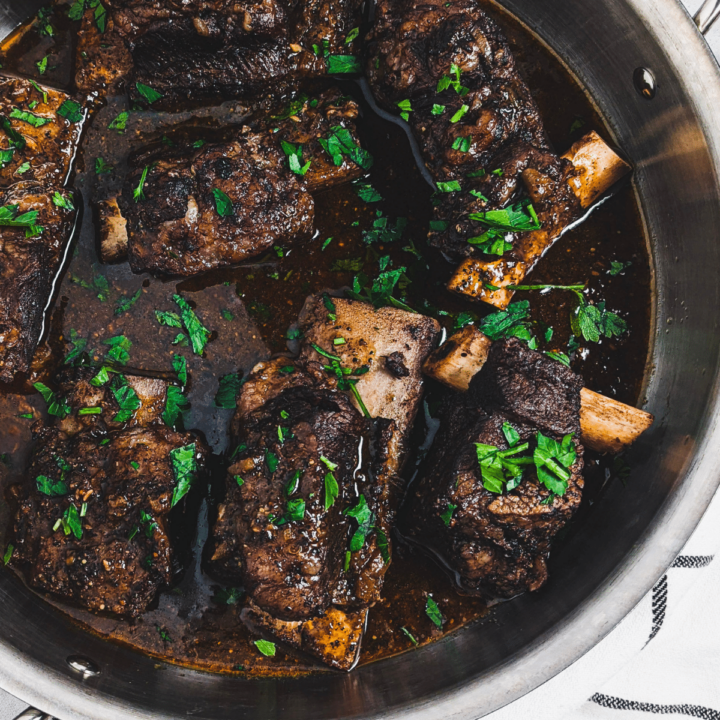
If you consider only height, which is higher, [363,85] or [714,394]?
[363,85]

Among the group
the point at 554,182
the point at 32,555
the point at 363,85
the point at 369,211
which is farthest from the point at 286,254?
the point at 32,555

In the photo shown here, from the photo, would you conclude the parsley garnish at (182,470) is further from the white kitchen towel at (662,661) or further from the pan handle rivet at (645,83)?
the pan handle rivet at (645,83)

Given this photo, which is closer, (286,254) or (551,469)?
(551,469)

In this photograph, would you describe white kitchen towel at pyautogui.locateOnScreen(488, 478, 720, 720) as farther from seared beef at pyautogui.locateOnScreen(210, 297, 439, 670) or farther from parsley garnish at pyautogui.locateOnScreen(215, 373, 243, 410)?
parsley garnish at pyautogui.locateOnScreen(215, 373, 243, 410)

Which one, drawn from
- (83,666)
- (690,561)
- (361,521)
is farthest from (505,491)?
(83,666)

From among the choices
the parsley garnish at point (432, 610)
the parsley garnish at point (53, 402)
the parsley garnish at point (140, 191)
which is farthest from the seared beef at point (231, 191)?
the parsley garnish at point (432, 610)

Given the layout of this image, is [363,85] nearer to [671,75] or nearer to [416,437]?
[671,75]
